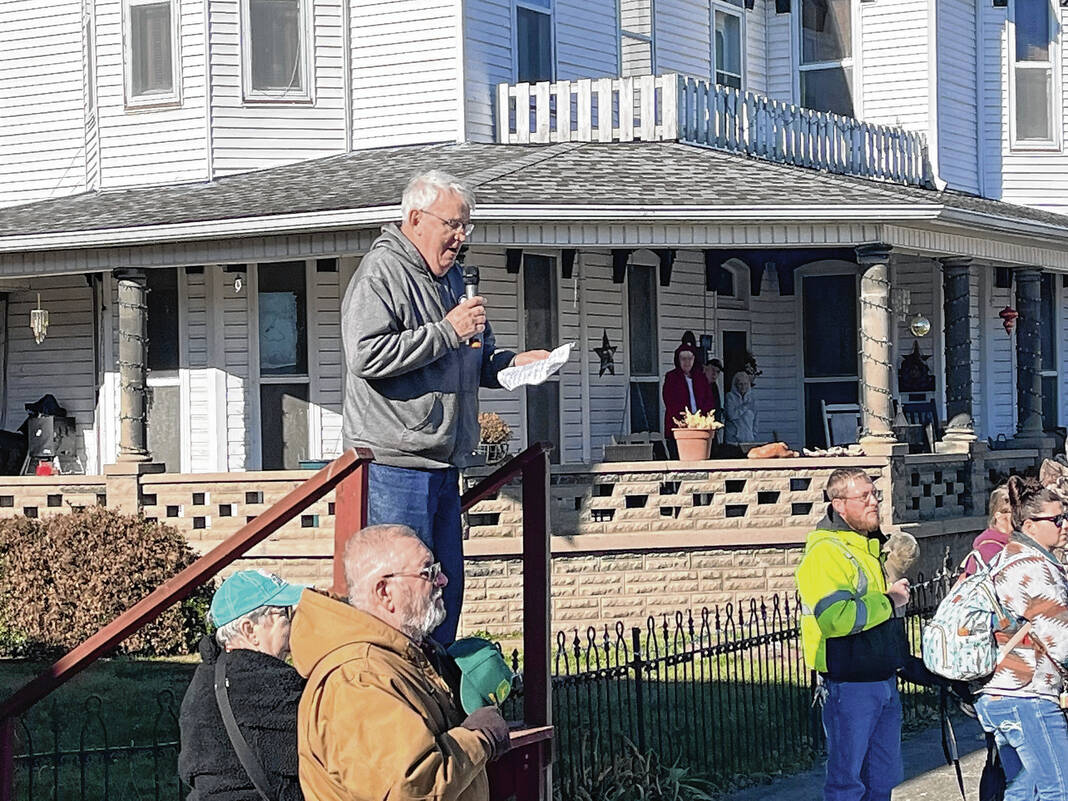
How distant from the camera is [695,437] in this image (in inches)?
647

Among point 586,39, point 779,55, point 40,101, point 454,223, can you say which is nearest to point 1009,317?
point 779,55

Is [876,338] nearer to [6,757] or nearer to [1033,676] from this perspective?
[1033,676]

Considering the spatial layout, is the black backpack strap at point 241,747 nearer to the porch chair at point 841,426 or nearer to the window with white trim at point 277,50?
the window with white trim at point 277,50

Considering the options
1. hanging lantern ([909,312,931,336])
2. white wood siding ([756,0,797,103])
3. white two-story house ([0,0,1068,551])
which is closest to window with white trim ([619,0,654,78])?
white two-story house ([0,0,1068,551])

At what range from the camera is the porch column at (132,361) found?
16641mm

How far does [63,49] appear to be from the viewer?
2030 cm

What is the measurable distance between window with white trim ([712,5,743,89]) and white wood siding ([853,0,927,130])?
61.4 inches

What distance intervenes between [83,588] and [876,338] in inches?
308

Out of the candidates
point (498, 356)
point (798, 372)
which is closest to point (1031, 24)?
point (798, 372)

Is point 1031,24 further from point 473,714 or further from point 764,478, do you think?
point 473,714

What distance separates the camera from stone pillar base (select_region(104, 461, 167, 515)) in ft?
53.6

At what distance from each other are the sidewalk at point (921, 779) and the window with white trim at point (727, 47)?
13.0m

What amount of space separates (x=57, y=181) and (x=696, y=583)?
9532 millimetres

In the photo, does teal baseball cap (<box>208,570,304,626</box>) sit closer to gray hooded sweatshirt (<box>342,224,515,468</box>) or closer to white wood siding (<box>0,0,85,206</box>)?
gray hooded sweatshirt (<box>342,224,515,468</box>)
